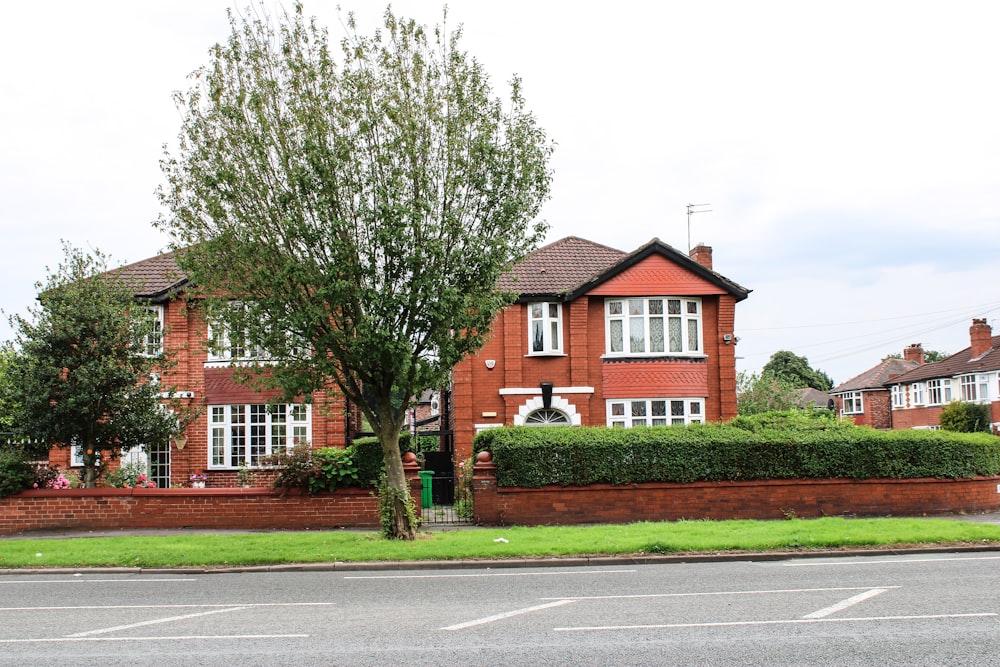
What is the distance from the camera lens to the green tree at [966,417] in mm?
46438

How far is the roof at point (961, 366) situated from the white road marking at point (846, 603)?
42792mm

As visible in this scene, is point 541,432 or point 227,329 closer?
point 227,329

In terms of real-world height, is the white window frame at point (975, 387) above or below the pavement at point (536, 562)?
above

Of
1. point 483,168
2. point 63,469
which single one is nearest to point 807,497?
point 483,168

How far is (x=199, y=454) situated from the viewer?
26.5 metres

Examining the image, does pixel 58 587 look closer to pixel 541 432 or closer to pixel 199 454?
pixel 541 432

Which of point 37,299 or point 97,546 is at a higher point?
point 37,299

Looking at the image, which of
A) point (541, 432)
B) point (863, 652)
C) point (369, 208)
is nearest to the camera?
point (863, 652)

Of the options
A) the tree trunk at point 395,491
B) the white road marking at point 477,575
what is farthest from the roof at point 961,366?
the white road marking at point 477,575

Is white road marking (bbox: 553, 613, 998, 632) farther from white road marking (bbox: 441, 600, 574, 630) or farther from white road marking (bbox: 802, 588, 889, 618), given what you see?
white road marking (bbox: 441, 600, 574, 630)

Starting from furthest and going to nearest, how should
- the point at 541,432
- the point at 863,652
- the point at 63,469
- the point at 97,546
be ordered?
the point at 63,469, the point at 541,432, the point at 97,546, the point at 863,652

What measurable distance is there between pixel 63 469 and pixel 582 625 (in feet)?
70.6

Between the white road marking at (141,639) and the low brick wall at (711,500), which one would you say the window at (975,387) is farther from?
the white road marking at (141,639)

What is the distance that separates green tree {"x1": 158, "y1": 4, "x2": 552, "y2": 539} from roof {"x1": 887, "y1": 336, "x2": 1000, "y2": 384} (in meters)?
41.7
